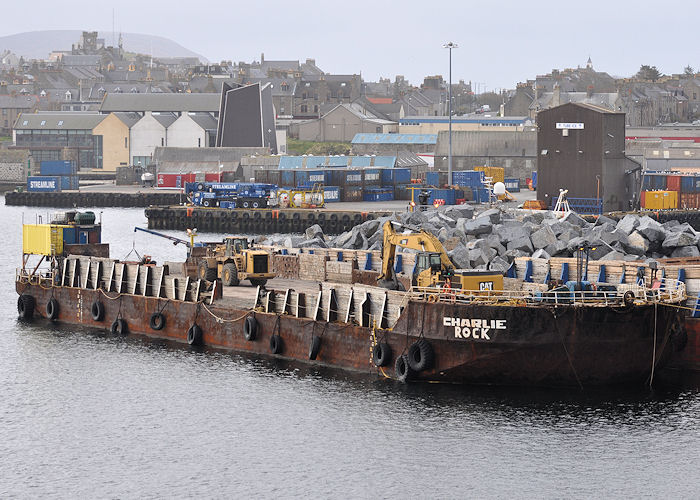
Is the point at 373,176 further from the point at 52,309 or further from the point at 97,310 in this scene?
the point at 97,310

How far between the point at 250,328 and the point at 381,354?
6.97m

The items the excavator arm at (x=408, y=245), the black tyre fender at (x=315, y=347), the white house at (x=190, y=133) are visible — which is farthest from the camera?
the white house at (x=190, y=133)

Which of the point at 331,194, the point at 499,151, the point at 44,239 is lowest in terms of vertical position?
the point at 44,239

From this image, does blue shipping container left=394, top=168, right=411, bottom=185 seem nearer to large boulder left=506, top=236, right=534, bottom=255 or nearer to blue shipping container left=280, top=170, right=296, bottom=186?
blue shipping container left=280, top=170, right=296, bottom=186

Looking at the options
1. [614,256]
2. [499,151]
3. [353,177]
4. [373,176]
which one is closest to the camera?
[614,256]

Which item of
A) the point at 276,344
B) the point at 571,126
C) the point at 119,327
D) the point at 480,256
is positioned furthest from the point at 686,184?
the point at 276,344

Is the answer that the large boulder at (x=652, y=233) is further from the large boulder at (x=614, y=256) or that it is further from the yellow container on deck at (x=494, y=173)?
the yellow container on deck at (x=494, y=173)

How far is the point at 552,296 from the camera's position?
40250 millimetres

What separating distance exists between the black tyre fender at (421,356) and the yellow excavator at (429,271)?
2.66 metres

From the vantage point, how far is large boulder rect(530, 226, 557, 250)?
189 feet

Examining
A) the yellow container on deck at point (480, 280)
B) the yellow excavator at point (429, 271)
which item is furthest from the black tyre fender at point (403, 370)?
the yellow container on deck at point (480, 280)

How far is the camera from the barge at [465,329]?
3834cm

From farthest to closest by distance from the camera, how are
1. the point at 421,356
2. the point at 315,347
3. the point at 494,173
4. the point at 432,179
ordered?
1. the point at 432,179
2. the point at 494,173
3. the point at 315,347
4. the point at 421,356

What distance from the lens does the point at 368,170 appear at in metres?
126
